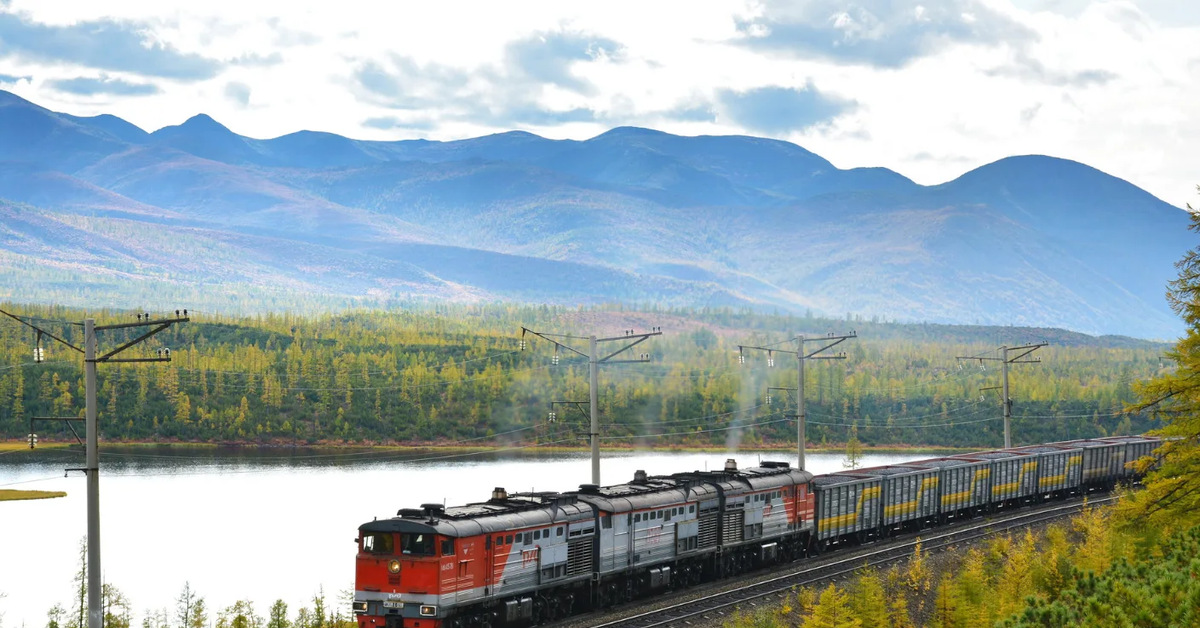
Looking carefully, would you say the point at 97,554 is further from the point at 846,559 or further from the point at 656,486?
the point at 846,559

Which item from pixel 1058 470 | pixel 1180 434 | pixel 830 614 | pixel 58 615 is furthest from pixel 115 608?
pixel 1058 470

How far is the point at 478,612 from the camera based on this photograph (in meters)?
39.6

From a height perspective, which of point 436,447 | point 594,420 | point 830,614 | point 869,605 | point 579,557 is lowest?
point 436,447

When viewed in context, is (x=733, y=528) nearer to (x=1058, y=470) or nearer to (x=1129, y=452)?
(x=1058, y=470)

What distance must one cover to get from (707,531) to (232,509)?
7039cm

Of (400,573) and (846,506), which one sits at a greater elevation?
(400,573)

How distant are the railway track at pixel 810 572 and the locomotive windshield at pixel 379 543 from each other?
23.8 ft

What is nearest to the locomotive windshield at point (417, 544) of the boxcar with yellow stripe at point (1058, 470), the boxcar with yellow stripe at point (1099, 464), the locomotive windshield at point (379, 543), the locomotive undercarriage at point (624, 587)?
the locomotive windshield at point (379, 543)

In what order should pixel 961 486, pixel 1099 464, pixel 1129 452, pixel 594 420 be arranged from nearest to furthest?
pixel 594 420, pixel 961 486, pixel 1099 464, pixel 1129 452

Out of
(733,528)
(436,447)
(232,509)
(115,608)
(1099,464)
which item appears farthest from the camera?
(436,447)

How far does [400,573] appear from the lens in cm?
3759

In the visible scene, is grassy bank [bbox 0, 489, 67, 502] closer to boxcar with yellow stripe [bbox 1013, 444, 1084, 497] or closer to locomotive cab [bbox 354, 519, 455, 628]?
boxcar with yellow stripe [bbox 1013, 444, 1084, 497]

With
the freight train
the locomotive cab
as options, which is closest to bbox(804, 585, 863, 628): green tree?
the freight train

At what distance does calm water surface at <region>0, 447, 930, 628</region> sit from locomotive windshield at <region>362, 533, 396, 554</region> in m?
22.8
